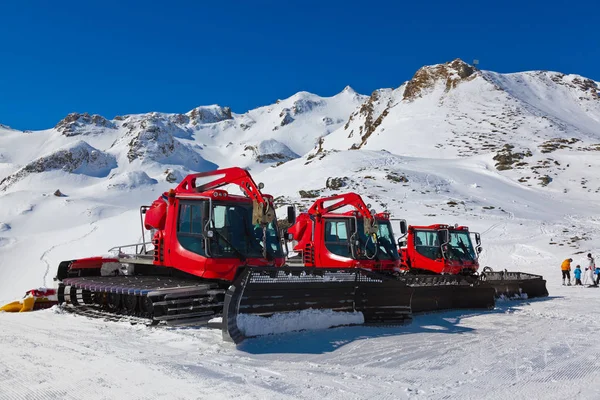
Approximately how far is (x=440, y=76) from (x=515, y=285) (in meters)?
114

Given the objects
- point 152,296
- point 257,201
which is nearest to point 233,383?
point 152,296

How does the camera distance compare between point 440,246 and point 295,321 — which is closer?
point 295,321

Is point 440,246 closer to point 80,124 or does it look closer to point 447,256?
point 447,256

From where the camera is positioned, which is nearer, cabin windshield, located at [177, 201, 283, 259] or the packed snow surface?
the packed snow surface

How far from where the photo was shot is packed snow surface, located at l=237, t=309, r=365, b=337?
7.43 metres

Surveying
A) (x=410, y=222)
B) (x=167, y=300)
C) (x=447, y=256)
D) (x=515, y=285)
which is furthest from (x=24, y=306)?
(x=410, y=222)

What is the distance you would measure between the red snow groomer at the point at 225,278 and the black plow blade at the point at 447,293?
1.65 meters

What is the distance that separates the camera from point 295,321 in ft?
26.1

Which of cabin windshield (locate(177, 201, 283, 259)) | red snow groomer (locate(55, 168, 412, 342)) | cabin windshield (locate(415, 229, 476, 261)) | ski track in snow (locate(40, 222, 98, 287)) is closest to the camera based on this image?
red snow groomer (locate(55, 168, 412, 342))

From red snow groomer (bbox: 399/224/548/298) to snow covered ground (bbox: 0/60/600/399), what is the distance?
2.59 ft

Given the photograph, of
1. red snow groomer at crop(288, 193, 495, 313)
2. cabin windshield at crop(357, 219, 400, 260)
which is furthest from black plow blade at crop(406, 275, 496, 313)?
cabin windshield at crop(357, 219, 400, 260)

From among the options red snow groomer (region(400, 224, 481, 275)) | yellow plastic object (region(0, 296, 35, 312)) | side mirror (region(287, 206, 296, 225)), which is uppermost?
side mirror (region(287, 206, 296, 225))

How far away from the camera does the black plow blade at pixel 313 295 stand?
7344 millimetres

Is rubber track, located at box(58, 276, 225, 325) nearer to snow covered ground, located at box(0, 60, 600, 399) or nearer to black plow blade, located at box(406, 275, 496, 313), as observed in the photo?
snow covered ground, located at box(0, 60, 600, 399)
